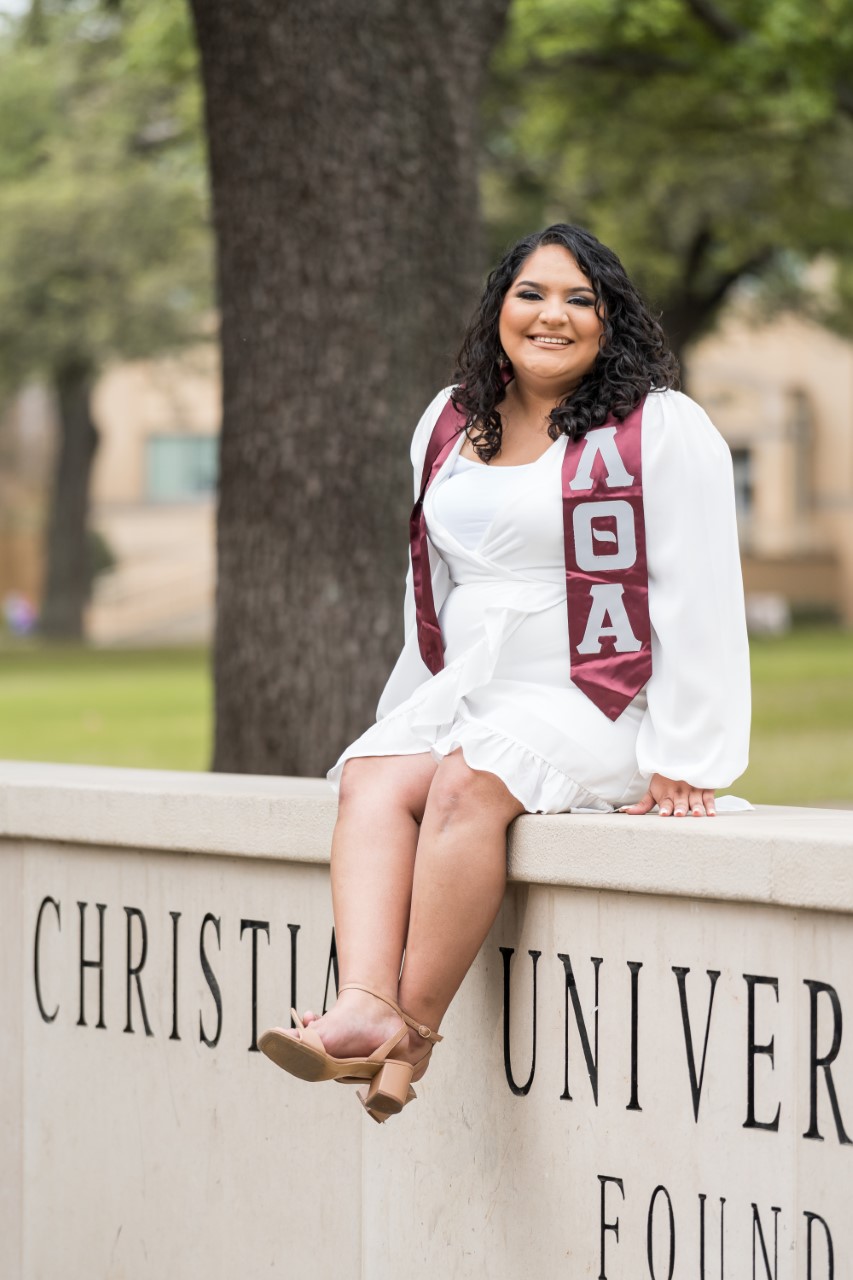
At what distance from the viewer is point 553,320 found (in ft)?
12.5

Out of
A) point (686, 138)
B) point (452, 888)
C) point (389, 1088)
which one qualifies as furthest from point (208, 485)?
point (389, 1088)

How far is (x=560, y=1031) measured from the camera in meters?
3.59

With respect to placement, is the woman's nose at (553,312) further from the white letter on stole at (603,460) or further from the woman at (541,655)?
the white letter on stole at (603,460)

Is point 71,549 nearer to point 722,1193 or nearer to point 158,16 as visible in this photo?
point 158,16

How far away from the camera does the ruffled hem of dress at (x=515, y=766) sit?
3.55 m

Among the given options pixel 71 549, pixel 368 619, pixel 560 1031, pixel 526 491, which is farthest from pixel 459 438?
pixel 71 549

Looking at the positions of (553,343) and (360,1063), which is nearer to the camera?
(360,1063)

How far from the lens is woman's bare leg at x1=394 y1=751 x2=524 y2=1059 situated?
3.49 m

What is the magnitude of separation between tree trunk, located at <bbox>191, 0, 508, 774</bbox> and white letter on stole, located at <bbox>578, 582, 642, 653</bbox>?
281 centimetres

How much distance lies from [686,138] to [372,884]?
17775 mm

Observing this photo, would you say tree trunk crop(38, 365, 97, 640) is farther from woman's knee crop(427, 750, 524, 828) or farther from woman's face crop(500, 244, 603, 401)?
woman's knee crop(427, 750, 524, 828)

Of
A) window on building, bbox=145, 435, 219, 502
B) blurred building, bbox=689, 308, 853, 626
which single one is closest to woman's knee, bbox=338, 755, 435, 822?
blurred building, bbox=689, 308, 853, 626

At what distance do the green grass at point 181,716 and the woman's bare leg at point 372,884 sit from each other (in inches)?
271

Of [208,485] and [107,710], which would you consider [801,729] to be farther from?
[208,485]
